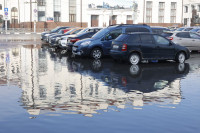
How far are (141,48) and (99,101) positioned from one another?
8026mm

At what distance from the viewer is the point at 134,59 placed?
1561 cm

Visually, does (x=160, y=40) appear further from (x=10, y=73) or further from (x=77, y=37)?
(x=10, y=73)

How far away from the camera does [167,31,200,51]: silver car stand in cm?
2142

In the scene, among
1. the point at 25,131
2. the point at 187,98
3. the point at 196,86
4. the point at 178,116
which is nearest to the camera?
the point at 25,131

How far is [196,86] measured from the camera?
1000 centimetres

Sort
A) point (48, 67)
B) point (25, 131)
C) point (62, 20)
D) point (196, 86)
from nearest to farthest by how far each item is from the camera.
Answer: point (25, 131)
point (196, 86)
point (48, 67)
point (62, 20)

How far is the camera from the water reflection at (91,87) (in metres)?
7.55

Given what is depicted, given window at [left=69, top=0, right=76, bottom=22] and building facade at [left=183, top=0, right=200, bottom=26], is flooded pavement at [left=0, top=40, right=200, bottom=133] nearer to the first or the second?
window at [left=69, top=0, right=76, bottom=22]

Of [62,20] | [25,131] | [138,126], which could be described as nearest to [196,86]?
[138,126]

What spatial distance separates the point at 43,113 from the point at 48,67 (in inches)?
297

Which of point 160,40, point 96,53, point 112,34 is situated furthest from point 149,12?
point 160,40

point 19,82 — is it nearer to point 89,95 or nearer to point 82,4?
point 89,95

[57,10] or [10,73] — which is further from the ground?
[57,10]

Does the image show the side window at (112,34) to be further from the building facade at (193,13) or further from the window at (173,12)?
the building facade at (193,13)
